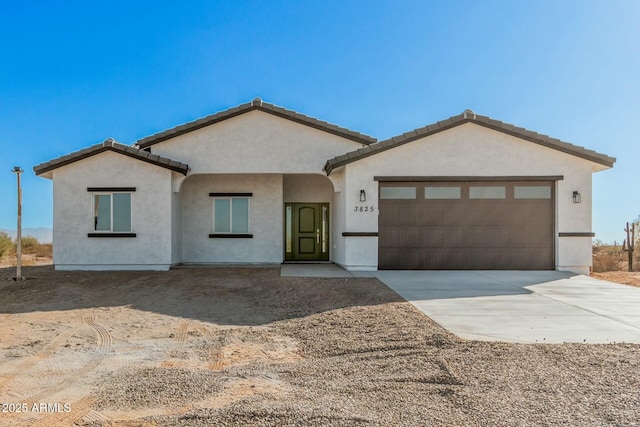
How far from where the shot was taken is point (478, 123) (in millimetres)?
12984

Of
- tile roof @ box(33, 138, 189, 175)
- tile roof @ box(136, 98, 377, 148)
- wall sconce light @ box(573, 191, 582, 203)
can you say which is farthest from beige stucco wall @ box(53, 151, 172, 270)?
wall sconce light @ box(573, 191, 582, 203)

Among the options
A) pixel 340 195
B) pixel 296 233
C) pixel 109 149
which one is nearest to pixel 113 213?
pixel 109 149

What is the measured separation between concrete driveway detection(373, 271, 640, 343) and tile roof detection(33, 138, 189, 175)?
25.4 feet

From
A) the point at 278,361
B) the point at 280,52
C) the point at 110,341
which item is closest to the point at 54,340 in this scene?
the point at 110,341

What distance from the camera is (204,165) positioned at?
47.0 feet

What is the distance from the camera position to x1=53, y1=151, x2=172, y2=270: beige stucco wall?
1372 centimetres

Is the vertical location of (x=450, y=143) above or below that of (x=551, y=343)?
above

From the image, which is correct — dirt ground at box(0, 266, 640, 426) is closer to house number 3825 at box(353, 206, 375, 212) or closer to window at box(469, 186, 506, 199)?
house number 3825 at box(353, 206, 375, 212)

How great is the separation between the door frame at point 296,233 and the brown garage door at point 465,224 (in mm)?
Result: 3956

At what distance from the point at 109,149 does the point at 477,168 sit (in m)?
11.9

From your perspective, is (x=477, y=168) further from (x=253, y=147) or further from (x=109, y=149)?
(x=109, y=149)

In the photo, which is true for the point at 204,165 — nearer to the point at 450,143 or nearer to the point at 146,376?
the point at 450,143

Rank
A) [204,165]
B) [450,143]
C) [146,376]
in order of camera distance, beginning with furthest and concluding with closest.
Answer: [204,165] → [450,143] → [146,376]

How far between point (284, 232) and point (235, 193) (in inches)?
98.1
